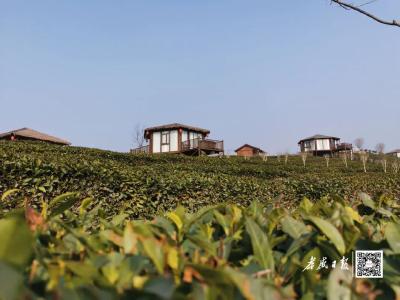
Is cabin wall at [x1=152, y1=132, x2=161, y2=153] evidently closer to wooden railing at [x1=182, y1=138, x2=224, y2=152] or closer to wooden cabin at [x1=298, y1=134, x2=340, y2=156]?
wooden railing at [x1=182, y1=138, x2=224, y2=152]

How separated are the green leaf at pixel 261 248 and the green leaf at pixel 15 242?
0.70 metres

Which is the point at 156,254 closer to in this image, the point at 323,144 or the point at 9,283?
the point at 9,283

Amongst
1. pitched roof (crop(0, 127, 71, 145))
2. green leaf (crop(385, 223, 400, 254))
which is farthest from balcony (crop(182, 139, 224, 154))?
green leaf (crop(385, 223, 400, 254))

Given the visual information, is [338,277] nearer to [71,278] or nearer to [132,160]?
[71,278]

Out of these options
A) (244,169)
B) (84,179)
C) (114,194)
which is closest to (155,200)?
(114,194)

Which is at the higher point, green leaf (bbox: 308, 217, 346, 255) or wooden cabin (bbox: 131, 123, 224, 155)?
wooden cabin (bbox: 131, 123, 224, 155)

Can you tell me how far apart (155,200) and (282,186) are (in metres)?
4.89

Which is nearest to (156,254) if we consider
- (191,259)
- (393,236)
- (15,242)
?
(191,259)

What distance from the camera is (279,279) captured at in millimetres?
1117

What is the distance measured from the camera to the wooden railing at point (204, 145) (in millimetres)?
43675

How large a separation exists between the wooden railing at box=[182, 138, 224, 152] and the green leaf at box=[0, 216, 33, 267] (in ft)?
139

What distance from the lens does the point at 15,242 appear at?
863mm

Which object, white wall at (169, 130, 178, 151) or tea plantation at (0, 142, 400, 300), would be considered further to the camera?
white wall at (169, 130, 178, 151)

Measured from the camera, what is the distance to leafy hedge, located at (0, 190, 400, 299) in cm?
82
